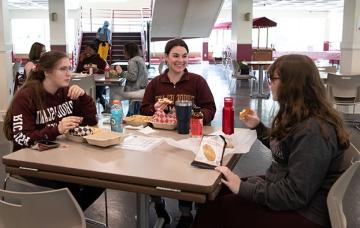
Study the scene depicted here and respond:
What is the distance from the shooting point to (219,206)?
1729mm

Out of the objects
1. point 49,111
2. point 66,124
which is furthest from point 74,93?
point 66,124

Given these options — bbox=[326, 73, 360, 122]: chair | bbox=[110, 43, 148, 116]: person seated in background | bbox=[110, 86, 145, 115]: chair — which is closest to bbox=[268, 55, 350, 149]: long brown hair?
bbox=[326, 73, 360, 122]: chair

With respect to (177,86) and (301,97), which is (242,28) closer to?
(177,86)

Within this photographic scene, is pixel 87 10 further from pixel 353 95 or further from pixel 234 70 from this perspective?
pixel 353 95

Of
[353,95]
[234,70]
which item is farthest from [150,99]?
[234,70]

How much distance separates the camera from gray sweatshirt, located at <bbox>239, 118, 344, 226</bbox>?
1502 millimetres

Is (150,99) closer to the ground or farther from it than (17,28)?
closer to the ground

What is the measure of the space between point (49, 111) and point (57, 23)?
31.2 feet

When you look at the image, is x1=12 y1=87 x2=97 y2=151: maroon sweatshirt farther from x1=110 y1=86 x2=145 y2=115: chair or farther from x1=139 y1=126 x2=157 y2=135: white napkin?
x1=110 y1=86 x2=145 y2=115: chair

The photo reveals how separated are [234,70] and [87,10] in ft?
39.4

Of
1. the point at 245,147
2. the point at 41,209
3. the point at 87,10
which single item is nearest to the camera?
the point at 41,209

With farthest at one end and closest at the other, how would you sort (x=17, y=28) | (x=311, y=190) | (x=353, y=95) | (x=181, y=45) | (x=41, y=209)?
(x=17, y=28)
(x=353, y=95)
(x=181, y=45)
(x=311, y=190)
(x=41, y=209)

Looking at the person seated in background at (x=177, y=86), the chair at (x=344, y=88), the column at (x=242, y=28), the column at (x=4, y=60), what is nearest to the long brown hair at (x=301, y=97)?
the person seated in background at (x=177, y=86)

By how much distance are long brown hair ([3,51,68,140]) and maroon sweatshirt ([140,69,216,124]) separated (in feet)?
2.31
